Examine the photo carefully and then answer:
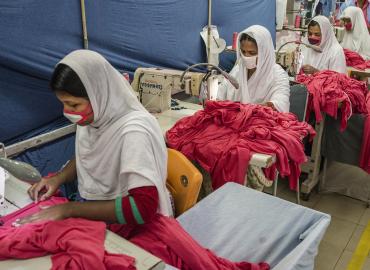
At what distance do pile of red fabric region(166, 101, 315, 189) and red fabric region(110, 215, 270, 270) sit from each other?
773 millimetres

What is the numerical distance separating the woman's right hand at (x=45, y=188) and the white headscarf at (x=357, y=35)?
15.8 feet

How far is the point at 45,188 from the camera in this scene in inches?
57.9

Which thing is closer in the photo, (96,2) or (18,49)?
(18,49)

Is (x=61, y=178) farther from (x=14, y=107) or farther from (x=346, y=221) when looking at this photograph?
(x=346, y=221)

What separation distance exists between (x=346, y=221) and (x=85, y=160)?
2115mm

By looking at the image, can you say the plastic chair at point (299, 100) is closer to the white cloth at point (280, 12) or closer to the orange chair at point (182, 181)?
the orange chair at point (182, 181)

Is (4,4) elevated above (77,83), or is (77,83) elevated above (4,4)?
(4,4)

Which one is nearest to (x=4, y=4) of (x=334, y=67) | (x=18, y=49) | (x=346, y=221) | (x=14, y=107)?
(x=18, y=49)

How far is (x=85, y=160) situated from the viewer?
1.51m

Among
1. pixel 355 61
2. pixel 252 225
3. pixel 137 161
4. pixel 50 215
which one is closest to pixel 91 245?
pixel 50 215

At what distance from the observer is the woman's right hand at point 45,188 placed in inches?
55.0

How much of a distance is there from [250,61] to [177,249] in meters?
1.83

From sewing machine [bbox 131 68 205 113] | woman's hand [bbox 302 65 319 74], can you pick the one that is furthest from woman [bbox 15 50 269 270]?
woman's hand [bbox 302 65 319 74]

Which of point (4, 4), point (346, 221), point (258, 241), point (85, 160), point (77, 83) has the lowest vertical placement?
point (346, 221)
